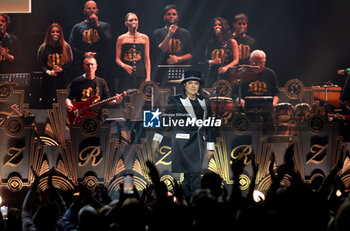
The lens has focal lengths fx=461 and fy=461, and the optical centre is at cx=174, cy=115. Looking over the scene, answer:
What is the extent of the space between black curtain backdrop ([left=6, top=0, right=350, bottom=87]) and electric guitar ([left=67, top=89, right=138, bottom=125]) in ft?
3.12

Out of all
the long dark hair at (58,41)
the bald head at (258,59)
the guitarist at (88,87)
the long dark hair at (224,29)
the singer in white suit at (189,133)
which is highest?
the long dark hair at (224,29)

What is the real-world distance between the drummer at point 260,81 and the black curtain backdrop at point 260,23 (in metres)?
0.13

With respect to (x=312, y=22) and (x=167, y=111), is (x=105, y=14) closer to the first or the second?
(x=167, y=111)

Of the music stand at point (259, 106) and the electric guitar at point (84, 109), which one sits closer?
the music stand at point (259, 106)

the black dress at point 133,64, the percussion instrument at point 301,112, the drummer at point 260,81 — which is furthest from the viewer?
the black dress at point 133,64

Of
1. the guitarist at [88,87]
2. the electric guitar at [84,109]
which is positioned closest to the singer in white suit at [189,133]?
the electric guitar at [84,109]

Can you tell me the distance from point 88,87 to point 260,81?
2.96m

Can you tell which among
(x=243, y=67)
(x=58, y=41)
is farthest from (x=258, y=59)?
(x=58, y=41)

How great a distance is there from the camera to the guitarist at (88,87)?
7.93m

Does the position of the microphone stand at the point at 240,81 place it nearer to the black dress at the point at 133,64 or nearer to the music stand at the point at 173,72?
the music stand at the point at 173,72

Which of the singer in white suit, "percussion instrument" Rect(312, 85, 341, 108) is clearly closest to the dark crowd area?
the singer in white suit

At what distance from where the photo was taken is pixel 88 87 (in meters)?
7.96

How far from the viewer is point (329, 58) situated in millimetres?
7895

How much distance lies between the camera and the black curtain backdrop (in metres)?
7.90
